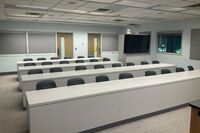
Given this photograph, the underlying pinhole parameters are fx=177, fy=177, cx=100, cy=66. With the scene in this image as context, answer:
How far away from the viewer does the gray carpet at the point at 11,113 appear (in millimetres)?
3366

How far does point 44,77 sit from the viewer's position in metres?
4.41

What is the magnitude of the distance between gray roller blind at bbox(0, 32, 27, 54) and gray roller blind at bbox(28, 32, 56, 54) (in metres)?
0.34

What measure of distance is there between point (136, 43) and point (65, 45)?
166 inches

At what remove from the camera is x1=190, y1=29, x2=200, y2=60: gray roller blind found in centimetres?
737

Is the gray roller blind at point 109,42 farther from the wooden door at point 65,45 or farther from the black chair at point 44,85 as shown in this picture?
the black chair at point 44,85

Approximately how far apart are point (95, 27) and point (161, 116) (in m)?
8.34

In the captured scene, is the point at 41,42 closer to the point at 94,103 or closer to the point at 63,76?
the point at 63,76

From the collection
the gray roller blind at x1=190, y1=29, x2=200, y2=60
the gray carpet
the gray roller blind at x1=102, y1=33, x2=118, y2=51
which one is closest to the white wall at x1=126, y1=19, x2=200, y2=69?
the gray roller blind at x1=190, y1=29, x2=200, y2=60

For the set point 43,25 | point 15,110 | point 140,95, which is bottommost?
point 15,110

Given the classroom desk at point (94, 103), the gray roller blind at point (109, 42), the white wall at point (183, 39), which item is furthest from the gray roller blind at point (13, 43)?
the classroom desk at point (94, 103)

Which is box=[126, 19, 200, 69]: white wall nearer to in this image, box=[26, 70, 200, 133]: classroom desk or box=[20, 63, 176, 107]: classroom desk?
box=[20, 63, 176, 107]: classroom desk

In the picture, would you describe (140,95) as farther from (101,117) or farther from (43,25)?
(43,25)

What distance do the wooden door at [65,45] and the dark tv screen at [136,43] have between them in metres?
3.68

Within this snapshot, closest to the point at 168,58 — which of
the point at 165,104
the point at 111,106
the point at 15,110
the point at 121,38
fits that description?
the point at 121,38
